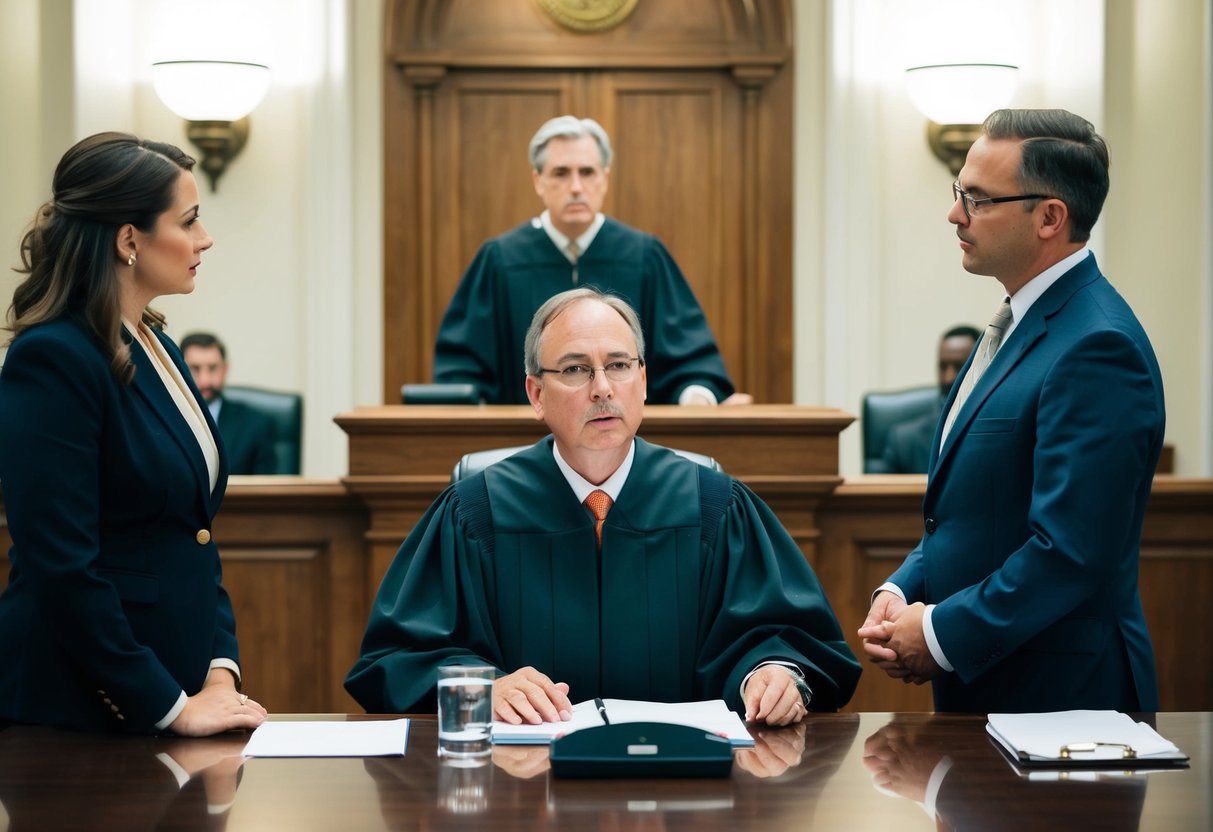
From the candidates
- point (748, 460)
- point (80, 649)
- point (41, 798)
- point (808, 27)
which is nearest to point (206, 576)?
point (80, 649)

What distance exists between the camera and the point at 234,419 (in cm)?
674

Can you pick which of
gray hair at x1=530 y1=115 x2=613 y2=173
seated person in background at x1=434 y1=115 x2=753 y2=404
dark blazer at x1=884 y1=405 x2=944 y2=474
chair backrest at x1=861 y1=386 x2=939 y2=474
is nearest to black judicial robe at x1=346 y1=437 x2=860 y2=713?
seated person in background at x1=434 y1=115 x2=753 y2=404

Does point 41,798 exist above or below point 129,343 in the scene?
below

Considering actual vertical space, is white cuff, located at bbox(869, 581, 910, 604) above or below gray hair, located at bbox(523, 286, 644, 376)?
below

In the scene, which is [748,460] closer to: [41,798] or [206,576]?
[206,576]

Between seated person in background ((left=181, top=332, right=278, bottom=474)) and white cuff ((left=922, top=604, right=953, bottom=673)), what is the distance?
4270mm

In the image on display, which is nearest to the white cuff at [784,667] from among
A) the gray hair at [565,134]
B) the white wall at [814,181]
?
the gray hair at [565,134]

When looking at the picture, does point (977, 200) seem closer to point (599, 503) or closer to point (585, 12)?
point (599, 503)

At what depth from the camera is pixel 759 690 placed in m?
2.70

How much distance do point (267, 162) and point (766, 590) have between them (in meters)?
5.05

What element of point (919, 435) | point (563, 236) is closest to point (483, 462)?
point (563, 236)

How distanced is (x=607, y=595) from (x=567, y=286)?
3.40 meters

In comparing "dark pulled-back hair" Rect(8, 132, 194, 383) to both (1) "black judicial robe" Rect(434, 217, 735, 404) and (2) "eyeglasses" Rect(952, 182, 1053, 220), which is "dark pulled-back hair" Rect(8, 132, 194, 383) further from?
(1) "black judicial robe" Rect(434, 217, 735, 404)

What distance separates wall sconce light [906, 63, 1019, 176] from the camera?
7.04 meters
